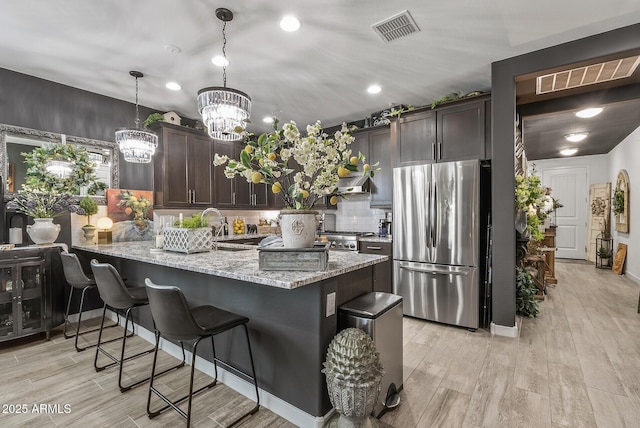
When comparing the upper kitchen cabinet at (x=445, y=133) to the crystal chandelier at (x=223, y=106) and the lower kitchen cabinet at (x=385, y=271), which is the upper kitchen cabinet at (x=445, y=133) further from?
the crystal chandelier at (x=223, y=106)

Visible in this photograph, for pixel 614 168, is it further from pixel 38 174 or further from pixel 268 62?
pixel 38 174

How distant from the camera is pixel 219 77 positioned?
3.52m

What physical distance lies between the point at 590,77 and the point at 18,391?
5.92 metres

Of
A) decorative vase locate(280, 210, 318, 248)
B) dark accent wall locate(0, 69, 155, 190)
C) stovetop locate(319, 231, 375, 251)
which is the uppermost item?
dark accent wall locate(0, 69, 155, 190)

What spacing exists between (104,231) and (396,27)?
390 cm

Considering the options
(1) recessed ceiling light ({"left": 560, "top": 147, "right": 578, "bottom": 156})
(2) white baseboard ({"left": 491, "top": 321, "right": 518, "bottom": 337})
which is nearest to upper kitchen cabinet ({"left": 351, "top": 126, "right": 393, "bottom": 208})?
(2) white baseboard ({"left": 491, "top": 321, "right": 518, "bottom": 337})

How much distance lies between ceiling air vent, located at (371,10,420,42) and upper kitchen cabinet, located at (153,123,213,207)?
3079 millimetres

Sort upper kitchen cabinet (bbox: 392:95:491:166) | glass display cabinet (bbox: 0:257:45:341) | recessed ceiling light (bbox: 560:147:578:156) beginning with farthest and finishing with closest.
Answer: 1. recessed ceiling light (bbox: 560:147:578:156)
2. upper kitchen cabinet (bbox: 392:95:491:166)
3. glass display cabinet (bbox: 0:257:45:341)

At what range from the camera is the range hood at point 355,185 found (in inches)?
185

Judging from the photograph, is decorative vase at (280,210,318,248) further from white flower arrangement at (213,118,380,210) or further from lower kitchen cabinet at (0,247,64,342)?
lower kitchen cabinet at (0,247,64,342)

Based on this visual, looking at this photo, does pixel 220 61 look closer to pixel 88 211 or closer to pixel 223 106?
pixel 223 106

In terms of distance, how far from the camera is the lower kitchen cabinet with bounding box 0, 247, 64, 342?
9.77 ft

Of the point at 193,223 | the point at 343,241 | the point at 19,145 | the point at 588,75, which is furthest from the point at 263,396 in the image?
the point at 588,75

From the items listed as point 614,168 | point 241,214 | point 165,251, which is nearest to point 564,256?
point 614,168
